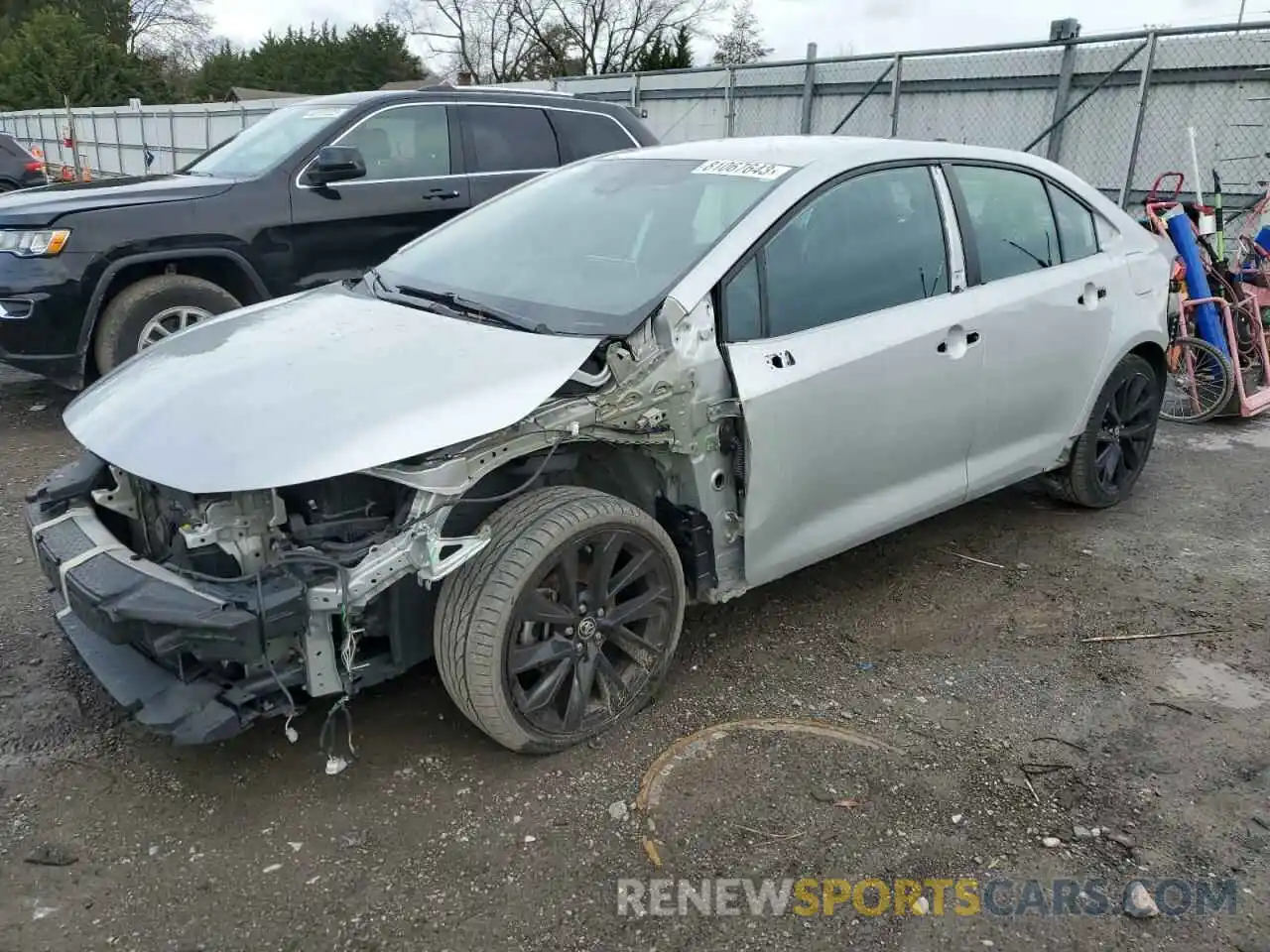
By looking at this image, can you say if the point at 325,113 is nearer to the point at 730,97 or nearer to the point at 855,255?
the point at 855,255

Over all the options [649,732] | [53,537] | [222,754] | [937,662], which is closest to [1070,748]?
[937,662]

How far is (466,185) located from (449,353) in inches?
168

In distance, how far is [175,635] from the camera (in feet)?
7.94

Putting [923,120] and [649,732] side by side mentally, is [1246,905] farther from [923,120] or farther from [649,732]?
[923,120]

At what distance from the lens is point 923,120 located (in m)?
10.6

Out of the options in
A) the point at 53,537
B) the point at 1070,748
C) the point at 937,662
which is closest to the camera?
the point at 53,537

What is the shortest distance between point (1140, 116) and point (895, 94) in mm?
2627

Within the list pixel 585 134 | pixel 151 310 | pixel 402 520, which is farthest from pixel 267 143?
pixel 402 520

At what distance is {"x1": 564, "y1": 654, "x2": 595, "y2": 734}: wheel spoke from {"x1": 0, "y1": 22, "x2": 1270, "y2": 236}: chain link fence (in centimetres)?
670

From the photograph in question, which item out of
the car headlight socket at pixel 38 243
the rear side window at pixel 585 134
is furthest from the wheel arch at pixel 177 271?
the rear side window at pixel 585 134

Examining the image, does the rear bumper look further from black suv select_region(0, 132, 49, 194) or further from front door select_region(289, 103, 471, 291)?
black suv select_region(0, 132, 49, 194)

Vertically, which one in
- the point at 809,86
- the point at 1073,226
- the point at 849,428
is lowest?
the point at 849,428

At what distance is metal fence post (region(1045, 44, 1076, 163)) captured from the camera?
363 inches

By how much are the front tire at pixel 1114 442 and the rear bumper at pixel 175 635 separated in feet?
11.9
